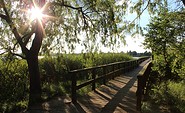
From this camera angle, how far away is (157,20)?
9.88m

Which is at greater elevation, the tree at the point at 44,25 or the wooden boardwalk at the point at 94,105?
the tree at the point at 44,25

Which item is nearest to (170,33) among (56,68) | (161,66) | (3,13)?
(161,66)

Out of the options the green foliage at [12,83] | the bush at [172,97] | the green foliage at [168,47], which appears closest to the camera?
the bush at [172,97]

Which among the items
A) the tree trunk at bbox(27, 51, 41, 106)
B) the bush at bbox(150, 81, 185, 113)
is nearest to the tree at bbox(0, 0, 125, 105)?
the tree trunk at bbox(27, 51, 41, 106)

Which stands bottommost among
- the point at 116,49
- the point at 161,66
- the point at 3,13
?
the point at 161,66

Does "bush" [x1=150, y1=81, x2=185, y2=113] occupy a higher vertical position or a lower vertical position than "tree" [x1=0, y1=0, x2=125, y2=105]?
lower

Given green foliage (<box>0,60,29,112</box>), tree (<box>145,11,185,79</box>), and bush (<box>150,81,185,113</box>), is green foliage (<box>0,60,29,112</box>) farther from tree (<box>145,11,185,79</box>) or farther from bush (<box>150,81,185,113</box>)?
tree (<box>145,11,185,79</box>)

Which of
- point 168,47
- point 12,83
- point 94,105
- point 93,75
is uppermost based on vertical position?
point 168,47

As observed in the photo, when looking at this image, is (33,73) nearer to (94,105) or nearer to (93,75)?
(93,75)

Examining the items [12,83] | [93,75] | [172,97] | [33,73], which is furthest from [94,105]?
[12,83]

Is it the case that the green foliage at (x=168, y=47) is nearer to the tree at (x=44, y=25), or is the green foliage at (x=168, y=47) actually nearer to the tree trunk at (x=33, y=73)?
the tree at (x=44, y=25)

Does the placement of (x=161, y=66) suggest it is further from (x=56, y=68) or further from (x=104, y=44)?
(x=56, y=68)

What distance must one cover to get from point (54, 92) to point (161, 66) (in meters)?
4.63

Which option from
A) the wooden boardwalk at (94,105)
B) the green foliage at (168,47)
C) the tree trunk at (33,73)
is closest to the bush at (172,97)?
the green foliage at (168,47)
